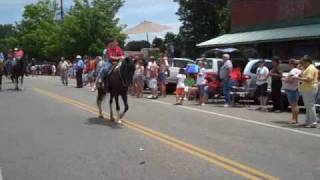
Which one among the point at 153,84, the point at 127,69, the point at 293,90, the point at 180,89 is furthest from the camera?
the point at 153,84

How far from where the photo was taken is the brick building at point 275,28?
119 ft

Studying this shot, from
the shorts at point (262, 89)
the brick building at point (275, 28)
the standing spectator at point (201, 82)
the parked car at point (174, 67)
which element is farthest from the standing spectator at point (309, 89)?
the brick building at point (275, 28)

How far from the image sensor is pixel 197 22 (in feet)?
234

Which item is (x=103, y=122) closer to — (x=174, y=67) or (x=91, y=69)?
(x=174, y=67)

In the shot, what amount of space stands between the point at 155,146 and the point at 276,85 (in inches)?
395

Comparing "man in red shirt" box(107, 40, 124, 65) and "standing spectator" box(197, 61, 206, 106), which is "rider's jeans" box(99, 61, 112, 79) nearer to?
"man in red shirt" box(107, 40, 124, 65)

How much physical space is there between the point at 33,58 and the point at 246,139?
86.6m

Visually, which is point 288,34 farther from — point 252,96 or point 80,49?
point 80,49

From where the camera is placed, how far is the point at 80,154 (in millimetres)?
12039

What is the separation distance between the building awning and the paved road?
14.7 meters

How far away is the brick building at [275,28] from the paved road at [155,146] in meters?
16.3

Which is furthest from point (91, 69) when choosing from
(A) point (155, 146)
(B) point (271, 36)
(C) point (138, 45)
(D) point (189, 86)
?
(C) point (138, 45)

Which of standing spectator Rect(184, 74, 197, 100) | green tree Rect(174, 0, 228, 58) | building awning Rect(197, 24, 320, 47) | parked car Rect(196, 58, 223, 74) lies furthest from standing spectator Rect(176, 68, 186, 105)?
green tree Rect(174, 0, 228, 58)

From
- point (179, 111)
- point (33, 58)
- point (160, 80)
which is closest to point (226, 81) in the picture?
point (179, 111)
